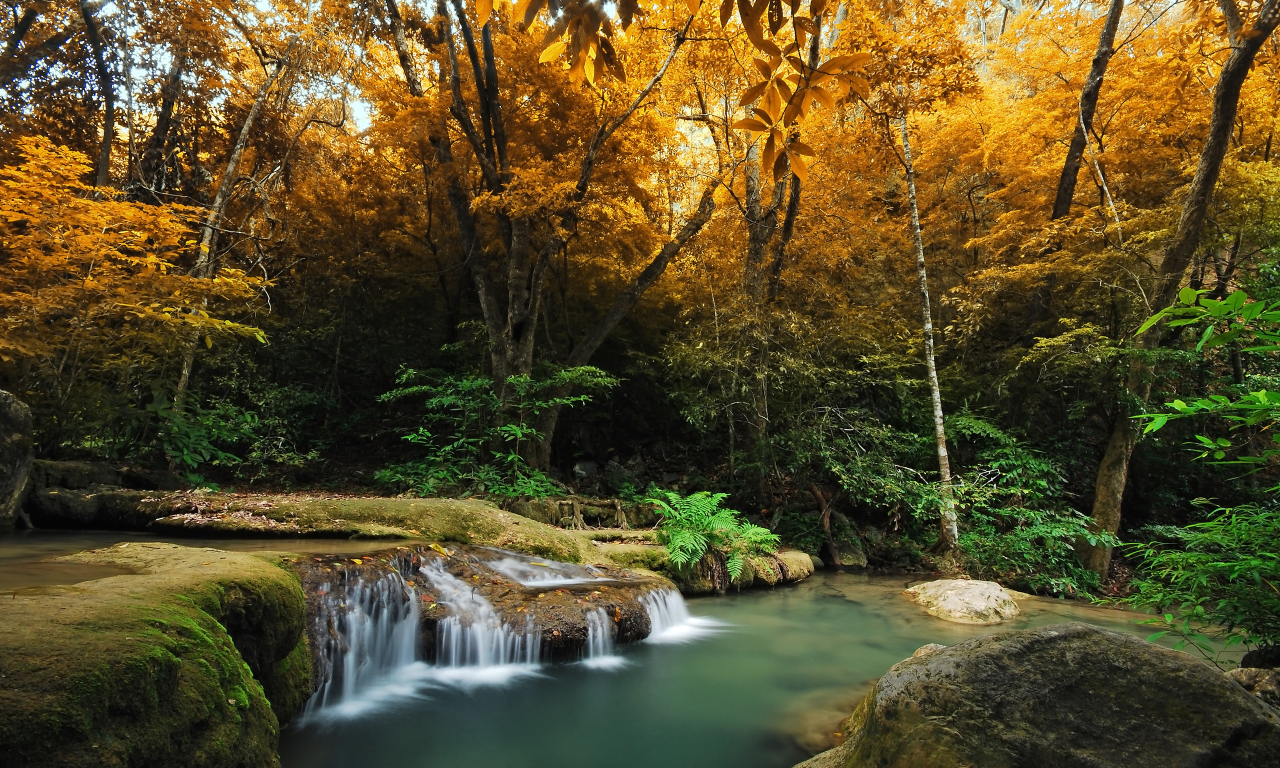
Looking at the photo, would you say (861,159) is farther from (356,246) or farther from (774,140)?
(774,140)

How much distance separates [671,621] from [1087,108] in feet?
36.3

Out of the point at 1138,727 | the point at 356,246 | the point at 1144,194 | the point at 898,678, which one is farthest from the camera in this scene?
the point at 356,246

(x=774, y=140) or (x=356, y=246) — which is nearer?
(x=774, y=140)

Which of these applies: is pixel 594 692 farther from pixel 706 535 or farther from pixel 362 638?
pixel 706 535

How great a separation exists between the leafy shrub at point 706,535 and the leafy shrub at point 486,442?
6.80 ft

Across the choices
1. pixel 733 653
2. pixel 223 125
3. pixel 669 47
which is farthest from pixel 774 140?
pixel 223 125

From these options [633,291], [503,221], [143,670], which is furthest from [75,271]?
[633,291]

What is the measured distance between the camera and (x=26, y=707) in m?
1.63

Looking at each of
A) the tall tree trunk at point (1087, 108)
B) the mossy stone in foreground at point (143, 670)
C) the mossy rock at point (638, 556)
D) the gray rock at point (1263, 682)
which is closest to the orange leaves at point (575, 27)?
the mossy stone in foreground at point (143, 670)

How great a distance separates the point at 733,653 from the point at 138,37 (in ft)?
44.6

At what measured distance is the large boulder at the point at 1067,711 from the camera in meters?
2.13

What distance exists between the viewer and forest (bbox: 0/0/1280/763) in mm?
7965

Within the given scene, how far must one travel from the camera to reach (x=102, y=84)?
9766 millimetres

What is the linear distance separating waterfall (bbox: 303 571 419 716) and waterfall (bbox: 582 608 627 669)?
56.9 inches
